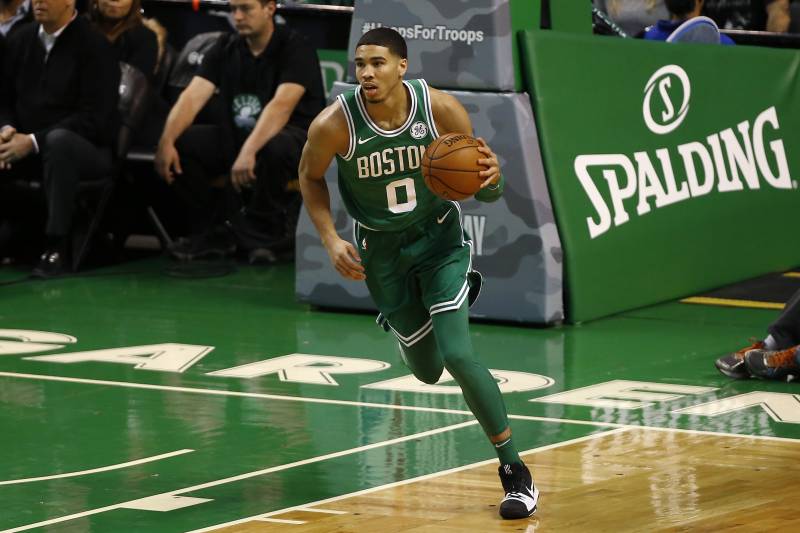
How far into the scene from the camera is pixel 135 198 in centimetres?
1394

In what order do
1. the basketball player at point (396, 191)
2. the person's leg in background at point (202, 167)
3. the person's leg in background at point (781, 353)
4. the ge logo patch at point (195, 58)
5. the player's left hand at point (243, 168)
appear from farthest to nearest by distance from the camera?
the ge logo patch at point (195, 58), the person's leg in background at point (202, 167), the player's left hand at point (243, 168), the person's leg in background at point (781, 353), the basketball player at point (396, 191)

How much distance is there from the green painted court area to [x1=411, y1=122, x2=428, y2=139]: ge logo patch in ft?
4.57

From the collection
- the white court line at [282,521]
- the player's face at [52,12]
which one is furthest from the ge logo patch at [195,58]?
the white court line at [282,521]

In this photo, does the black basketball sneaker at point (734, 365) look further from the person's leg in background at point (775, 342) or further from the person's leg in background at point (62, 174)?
the person's leg in background at point (62, 174)

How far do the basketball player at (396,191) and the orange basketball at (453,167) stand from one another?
0.23 meters

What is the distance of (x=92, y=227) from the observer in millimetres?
12984

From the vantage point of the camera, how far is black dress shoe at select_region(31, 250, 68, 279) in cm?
1260

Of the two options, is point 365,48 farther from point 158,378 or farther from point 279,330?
point 279,330

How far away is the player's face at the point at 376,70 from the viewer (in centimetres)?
655

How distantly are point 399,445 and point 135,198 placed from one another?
708 centimetres

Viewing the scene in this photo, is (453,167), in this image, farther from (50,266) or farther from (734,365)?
(50,266)

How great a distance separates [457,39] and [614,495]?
468 centimetres

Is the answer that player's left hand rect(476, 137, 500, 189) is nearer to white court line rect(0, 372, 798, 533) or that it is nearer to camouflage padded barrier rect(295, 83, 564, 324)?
white court line rect(0, 372, 798, 533)

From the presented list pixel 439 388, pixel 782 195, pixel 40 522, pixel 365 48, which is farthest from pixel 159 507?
pixel 782 195
